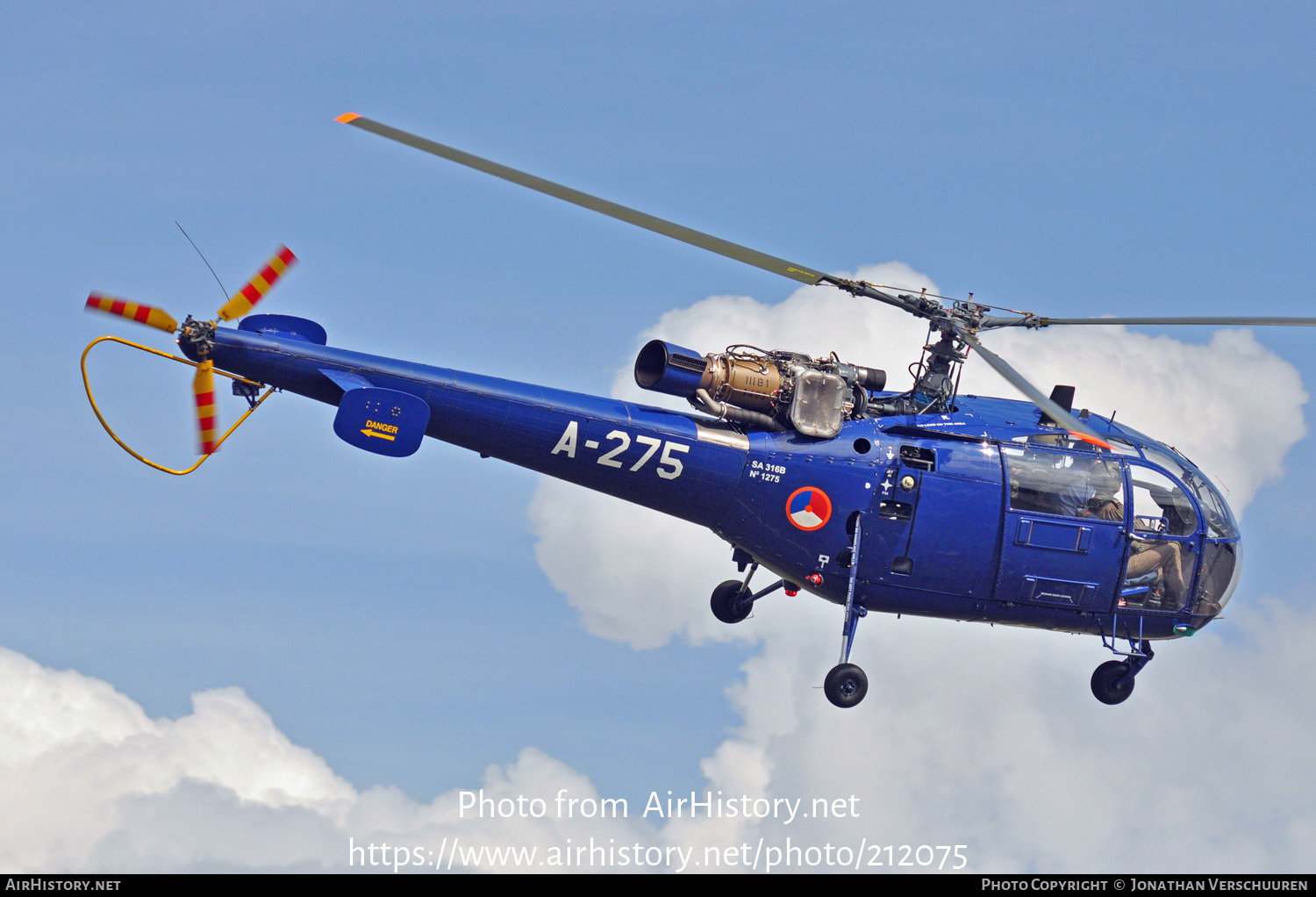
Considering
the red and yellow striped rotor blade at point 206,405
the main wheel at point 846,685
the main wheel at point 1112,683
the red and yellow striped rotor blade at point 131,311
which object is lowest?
the main wheel at point 846,685

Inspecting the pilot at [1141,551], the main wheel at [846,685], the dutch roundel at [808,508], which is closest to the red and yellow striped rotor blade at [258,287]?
the dutch roundel at [808,508]

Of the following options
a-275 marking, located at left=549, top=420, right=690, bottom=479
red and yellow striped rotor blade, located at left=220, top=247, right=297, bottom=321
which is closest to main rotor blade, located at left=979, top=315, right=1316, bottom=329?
a-275 marking, located at left=549, top=420, right=690, bottom=479

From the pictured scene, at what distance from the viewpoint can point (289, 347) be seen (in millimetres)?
25500

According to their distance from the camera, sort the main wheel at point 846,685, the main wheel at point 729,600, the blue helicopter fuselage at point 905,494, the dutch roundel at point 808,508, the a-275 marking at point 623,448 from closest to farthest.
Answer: the a-275 marking at point 623,448 < the blue helicopter fuselage at point 905,494 < the main wheel at point 846,685 < the dutch roundel at point 808,508 < the main wheel at point 729,600

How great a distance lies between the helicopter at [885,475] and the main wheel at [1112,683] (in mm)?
696

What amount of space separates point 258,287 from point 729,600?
39.5 ft

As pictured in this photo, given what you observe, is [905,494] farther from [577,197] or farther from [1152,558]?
[577,197]

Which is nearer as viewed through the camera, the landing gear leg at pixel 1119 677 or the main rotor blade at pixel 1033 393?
the main rotor blade at pixel 1033 393

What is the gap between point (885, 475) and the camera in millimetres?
28109

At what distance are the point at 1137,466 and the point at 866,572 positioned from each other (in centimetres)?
582

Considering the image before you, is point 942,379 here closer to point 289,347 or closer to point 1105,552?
point 1105,552

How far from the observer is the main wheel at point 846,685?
27594 millimetres

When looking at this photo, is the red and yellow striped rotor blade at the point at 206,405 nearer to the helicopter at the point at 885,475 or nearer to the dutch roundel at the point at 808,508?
the helicopter at the point at 885,475

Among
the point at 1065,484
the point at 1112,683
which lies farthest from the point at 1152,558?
the point at 1112,683
